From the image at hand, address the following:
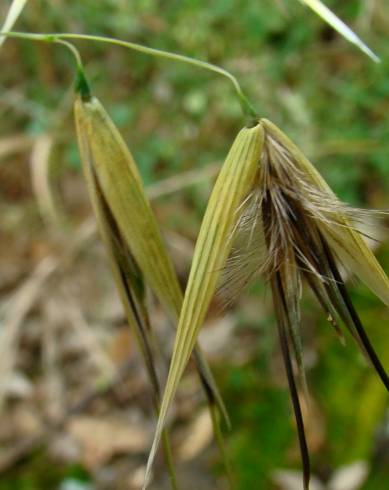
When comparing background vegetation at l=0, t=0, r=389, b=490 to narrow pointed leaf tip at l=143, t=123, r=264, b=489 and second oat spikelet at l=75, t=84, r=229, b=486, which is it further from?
narrow pointed leaf tip at l=143, t=123, r=264, b=489

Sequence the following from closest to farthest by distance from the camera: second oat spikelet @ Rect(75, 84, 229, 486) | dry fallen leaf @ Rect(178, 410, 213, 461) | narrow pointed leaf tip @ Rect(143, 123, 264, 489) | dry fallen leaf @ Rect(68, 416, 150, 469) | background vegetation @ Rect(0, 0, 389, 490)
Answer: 1. narrow pointed leaf tip @ Rect(143, 123, 264, 489)
2. second oat spikelet @ Rect(75, 84, 229, 486)
3. background vegetation @ Rect(0, 0, 389, 490)
4. dry fallen leaf @ Rect(178, 410, 213, 461)
5. dry fallen leaf @ Rect(68, 416, 150, 469)

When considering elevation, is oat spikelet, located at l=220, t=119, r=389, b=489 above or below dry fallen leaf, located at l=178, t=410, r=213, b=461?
above

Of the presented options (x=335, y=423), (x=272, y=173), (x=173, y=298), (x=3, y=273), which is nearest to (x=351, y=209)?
A: (x=272, y=173)

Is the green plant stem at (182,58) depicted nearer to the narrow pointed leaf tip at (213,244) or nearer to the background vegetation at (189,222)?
the narrow pointed leaf tip at (213,244)

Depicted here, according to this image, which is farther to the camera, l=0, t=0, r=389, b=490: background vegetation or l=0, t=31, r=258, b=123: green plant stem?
l=0, t=0, r=389, b=490: background vegetation

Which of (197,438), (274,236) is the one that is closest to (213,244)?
(274,236)

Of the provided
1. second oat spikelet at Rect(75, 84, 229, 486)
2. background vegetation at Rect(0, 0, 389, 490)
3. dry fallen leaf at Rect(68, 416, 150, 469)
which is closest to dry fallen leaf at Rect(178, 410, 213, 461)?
background vegetation at Rect(0, 0, 389, 490)
